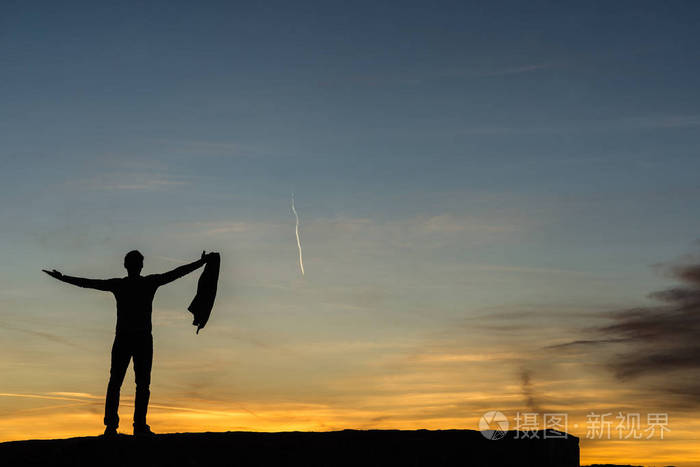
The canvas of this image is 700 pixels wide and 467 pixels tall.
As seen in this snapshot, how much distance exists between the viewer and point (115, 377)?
14172 mm

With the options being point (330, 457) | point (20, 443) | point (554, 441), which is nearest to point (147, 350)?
point (20, 443)

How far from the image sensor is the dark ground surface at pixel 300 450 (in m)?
13.2

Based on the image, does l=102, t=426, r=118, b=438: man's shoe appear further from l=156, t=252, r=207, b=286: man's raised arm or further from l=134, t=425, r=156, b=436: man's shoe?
l=156, t=252, r=207, b=286: man's raised arm

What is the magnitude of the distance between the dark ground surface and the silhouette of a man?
1.58ft

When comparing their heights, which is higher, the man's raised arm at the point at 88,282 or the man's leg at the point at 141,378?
the man's raised arm at the point at 88,282

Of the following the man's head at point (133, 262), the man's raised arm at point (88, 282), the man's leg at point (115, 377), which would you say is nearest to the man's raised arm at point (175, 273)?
the man's head at point (133, 262)

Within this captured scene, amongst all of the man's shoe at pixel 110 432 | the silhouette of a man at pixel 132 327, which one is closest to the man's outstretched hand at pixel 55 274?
the silhouette of a man at pixel 132 327

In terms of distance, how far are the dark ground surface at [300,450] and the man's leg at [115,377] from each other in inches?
14.7

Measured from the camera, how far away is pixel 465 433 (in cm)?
1406

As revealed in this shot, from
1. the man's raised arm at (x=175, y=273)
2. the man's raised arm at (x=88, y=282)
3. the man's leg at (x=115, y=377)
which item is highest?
the man's raised arm at (x=175, y=273)

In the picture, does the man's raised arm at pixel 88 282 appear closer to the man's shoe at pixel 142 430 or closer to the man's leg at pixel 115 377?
the man's leg at pixel 115 377

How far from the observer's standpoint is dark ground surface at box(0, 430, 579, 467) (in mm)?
13211

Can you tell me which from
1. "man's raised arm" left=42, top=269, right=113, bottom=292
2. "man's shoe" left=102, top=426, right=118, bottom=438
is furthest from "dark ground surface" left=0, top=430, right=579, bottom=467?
"man's raised arm" left=42, top=269, right=113, bottom=292

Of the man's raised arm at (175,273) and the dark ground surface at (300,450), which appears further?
the man's raised arm at (175,273)
